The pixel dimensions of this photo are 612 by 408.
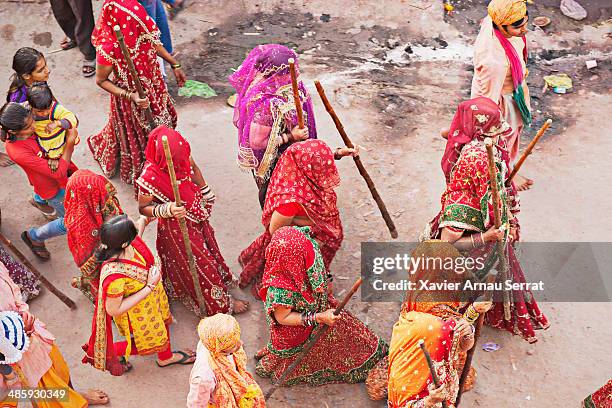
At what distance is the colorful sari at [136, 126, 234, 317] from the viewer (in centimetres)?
491

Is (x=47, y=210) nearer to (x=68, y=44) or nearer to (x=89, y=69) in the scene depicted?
(x=89, y=69)

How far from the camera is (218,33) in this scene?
8.78m

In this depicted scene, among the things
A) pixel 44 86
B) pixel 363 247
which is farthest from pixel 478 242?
pixel 44 86

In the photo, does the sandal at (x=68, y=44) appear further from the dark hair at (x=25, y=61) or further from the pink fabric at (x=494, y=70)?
the pink fabric at (x=494, y=70)

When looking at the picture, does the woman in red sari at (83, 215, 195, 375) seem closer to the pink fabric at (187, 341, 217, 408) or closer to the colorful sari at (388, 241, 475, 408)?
the pink fabric at (187, 341, 217, 408)

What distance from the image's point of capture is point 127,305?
4.52 meters

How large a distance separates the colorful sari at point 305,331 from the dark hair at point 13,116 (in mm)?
2346

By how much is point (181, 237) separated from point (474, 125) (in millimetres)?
2263

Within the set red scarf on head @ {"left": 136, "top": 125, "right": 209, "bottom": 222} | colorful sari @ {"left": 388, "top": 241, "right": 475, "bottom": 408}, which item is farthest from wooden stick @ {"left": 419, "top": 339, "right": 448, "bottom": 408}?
red scarf on head @ {"left": 136, "top": 125, "right": 209, "bottom": 222}

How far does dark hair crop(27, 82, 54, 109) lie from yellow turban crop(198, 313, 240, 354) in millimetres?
2753

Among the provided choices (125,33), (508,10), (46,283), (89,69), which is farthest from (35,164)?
(508,10)

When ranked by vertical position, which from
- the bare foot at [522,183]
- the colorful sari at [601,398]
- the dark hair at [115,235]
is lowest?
the colorful sari at [601,398]

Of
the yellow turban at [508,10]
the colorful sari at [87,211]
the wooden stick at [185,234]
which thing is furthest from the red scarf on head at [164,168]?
the yellow turban at [508,10]

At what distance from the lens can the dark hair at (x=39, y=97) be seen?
18.0 ft
